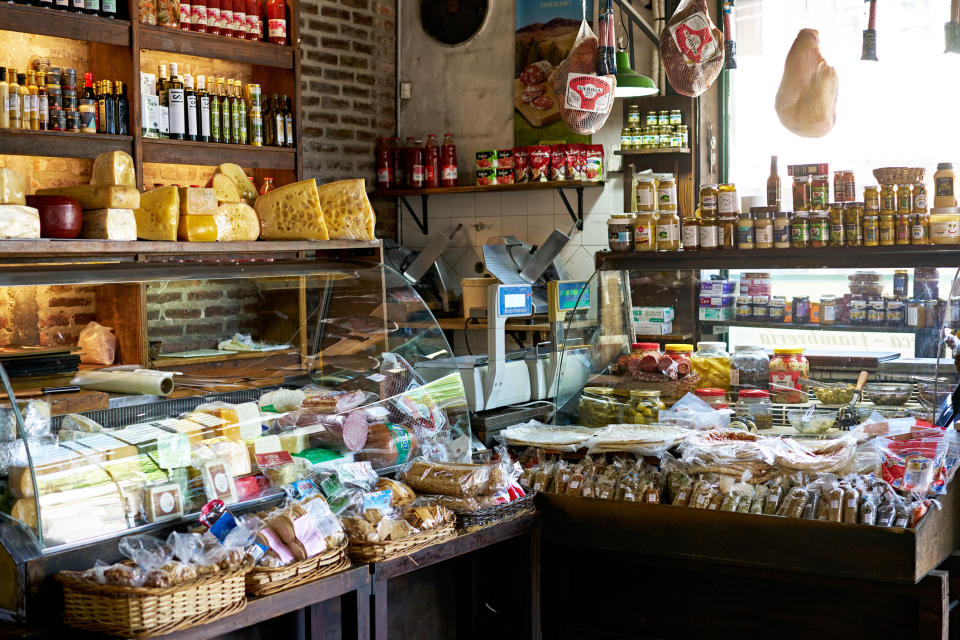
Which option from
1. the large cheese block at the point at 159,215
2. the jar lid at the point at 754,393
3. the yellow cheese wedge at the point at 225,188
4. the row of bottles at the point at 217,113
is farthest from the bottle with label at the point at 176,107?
the jar lid at the point at 754,393

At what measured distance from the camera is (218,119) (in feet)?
16.8

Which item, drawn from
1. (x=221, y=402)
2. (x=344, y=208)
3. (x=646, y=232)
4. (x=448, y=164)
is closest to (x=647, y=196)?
(x=646, y=232)

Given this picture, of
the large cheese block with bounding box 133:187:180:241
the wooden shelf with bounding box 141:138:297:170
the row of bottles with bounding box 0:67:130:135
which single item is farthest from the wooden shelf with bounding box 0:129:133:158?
the large cheese block with bounding box 133:187:180:241

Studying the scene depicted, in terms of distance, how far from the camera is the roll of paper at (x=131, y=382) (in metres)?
2.90

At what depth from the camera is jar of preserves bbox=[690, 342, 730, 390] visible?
133 inches

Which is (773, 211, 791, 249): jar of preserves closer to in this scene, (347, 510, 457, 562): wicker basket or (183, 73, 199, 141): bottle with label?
(347, 510, 457, 562): wicker basket

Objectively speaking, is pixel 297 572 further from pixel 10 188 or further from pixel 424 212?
pixel 424 212

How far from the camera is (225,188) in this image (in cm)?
344

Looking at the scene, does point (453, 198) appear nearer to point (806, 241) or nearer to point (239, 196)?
point (239, 196)

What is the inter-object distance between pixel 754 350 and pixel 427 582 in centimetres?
133

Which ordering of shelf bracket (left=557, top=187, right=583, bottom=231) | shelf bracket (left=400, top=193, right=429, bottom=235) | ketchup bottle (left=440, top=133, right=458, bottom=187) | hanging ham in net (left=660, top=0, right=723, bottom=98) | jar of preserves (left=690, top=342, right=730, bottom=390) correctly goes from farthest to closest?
shelf bracket (left=400, top=193, right=429, bottom=235) < ketchup bottle (left=440, top=133, right=458, bottom=187) < shelf bracket (left=557, top=187, right=583, bottom=231) < hanging ham in net (left=660, top=0, right=723, bottom=98) < jar of preserves (left=690, top=342, right=730, bottom=390)

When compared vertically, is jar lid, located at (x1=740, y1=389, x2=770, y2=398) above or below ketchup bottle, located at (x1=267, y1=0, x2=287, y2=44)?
below

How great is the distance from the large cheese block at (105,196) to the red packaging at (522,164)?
3302 mm

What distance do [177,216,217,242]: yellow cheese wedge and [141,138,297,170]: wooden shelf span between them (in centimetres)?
207
